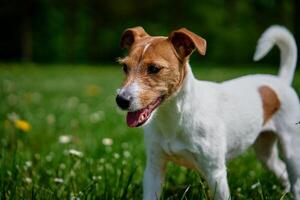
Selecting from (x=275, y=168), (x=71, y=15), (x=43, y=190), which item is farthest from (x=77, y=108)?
(x=71, y=15)

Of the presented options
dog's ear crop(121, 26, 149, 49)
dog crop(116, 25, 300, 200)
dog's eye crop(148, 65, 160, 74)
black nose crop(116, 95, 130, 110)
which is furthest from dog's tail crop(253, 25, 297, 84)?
black nose crop(116, 95, 130, 110)

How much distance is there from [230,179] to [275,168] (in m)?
0.74

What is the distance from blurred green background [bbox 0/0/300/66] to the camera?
29.3 meters

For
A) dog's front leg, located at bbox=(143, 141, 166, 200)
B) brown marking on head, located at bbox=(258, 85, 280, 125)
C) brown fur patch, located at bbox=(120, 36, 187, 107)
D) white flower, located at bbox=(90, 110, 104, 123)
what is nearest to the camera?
brown fur patch, located at bbox=(120, 36, 187, 107)

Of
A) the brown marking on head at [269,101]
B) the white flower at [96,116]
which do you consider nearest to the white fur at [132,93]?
the brown marking on head at [269,101]

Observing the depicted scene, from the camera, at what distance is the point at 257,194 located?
3969 millimetres

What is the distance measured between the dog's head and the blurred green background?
25.4 metres

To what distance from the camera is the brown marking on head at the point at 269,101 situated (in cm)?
427

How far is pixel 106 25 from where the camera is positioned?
31.5 m

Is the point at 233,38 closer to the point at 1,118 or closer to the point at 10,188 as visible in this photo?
the point at 1,118

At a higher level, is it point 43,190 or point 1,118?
point 43,190

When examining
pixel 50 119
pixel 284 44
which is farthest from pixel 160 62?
pixel 50 119

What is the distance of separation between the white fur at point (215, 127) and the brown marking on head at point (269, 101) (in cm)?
4

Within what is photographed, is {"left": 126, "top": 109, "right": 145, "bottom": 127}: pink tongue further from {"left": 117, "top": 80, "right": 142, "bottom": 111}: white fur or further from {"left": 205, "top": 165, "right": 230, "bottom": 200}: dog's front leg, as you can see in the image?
{"left": 205, "top": 165, "right": 230, "bottom": 200}: dog's front leg
